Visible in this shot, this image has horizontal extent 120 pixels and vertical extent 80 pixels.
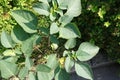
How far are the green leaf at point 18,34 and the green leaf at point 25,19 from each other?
5 centimetres

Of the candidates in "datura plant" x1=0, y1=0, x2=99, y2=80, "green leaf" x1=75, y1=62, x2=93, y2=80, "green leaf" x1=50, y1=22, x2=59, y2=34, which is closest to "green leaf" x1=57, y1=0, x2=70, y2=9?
"datura plant" x1=0, y1=0, x2=99, y2=80

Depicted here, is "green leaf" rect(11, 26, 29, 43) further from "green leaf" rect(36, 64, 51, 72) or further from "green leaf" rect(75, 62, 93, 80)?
"green leaf" rect(75, 62, 93, 80)

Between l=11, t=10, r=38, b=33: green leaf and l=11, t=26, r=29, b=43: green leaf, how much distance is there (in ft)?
0.16

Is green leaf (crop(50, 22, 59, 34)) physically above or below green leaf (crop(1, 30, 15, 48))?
above

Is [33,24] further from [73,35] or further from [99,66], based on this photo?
[99,66]

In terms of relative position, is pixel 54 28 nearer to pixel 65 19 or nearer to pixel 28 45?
pixel 65 19

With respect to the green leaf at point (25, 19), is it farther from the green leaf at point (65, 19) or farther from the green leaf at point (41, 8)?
the green leaf at point (65, 19)

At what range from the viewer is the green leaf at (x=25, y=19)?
173 cm

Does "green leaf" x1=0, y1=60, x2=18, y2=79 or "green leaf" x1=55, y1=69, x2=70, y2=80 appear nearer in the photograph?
"green leaf" x1=0, y1=60, x2=18, y2=79

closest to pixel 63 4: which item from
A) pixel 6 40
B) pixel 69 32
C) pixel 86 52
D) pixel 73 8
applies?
pixel 73 8

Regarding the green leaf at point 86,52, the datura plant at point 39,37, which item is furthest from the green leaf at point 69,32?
the green leaf at point 86,52

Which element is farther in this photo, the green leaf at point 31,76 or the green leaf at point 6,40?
the green leaf at point 6,40

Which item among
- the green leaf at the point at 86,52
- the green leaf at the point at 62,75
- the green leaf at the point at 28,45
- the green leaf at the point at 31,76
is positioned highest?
the green leaf at the point at 28,45

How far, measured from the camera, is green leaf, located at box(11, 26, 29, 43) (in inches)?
69.2
